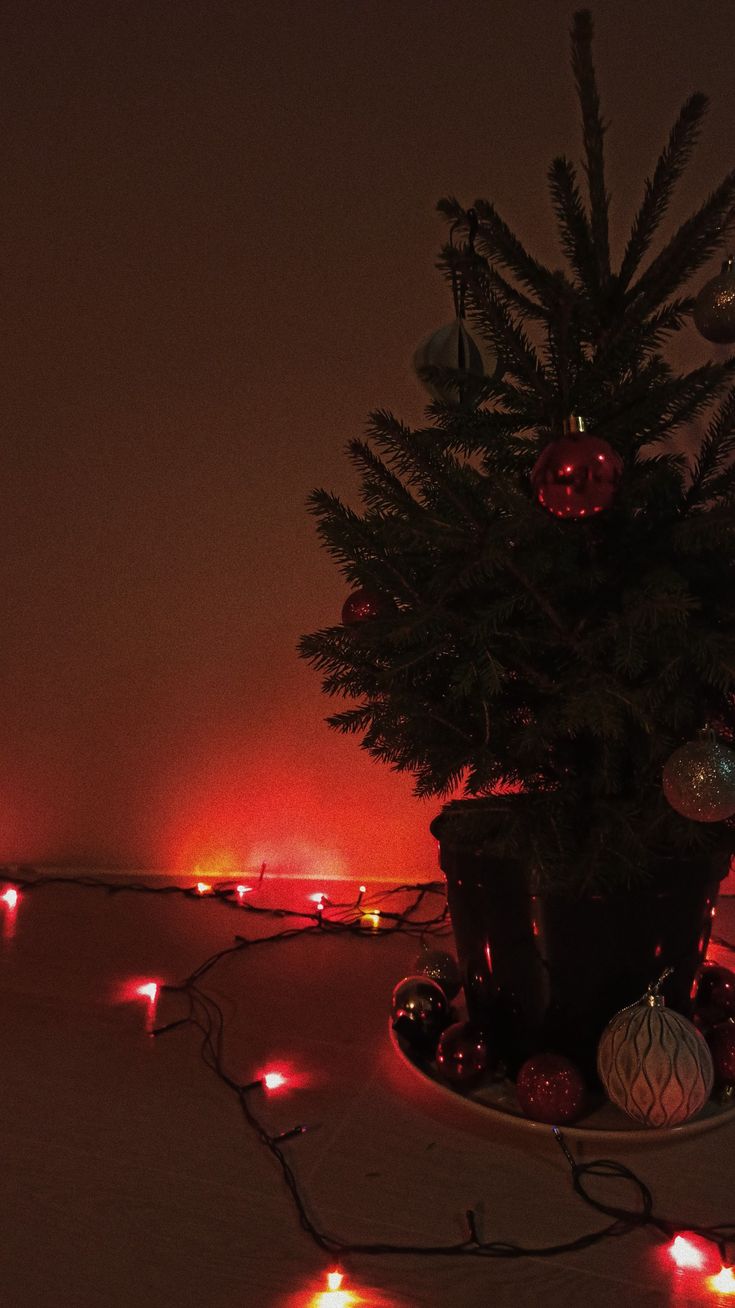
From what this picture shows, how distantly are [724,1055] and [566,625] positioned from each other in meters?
0.41

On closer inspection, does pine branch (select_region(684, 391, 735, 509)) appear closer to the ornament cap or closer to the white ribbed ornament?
the ornament cap

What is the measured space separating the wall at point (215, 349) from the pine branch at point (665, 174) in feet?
2.03

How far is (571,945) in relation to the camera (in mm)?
721

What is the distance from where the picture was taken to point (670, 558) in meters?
0.72

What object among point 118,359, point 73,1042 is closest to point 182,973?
point 73,1042

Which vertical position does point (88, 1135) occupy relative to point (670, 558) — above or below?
below

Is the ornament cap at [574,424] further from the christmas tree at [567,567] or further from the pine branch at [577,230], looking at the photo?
the pine branch at [577,230]

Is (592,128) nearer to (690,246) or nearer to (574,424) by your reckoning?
(690,246)

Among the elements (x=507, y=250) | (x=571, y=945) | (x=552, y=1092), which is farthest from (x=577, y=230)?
(x=552, y=1092)

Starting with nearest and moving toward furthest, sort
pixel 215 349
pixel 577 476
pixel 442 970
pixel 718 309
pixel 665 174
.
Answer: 1. pixel 577 476
2. pixel 665 174
3. pixel 718 309
4. pixel 442 970
5. pixel 215 349

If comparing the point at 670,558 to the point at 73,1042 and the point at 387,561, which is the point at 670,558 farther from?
the point at 73,1042

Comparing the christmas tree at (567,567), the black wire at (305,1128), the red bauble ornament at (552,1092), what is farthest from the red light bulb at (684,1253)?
the christmas tree at (567,567)

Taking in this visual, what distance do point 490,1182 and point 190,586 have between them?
96 cm

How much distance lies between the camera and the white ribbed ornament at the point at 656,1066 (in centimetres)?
65
